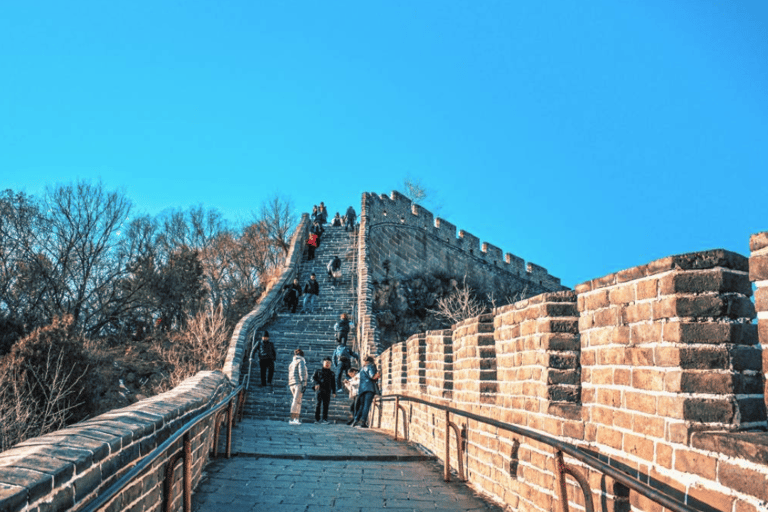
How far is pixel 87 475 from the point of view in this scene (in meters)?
2.91

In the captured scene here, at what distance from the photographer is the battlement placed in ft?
108

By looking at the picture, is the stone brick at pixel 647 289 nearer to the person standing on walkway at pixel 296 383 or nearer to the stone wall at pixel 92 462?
the stone wall at pixel 92 462

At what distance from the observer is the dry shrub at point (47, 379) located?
17.5 meters

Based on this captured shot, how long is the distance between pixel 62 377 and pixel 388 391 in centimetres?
1133

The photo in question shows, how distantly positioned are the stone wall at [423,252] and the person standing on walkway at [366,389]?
40.9 feet

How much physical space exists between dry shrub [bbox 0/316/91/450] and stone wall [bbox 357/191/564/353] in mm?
10175

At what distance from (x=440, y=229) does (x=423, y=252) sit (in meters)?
2.55

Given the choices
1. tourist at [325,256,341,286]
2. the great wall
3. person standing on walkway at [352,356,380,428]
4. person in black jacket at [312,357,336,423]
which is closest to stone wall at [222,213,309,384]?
tourist at [325,256,341,286]

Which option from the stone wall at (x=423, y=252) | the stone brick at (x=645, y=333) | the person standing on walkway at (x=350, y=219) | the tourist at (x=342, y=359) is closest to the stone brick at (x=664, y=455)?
the stone brick at (x=645, y=333)

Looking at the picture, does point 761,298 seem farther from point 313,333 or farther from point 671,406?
point 313,333

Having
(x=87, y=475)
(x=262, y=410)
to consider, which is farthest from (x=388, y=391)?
(x=87, y=475)

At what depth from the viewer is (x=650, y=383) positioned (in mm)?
3152

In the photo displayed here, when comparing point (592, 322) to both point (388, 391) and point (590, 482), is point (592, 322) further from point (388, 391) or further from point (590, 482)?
point (388, 391)

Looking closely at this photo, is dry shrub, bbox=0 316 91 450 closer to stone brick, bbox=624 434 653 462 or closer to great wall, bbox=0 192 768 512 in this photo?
great wall, bbox=0 192 768 512
